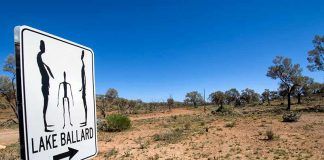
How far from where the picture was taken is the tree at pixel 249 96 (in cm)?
7644

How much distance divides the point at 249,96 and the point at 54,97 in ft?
258

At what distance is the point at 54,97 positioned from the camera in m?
1.63

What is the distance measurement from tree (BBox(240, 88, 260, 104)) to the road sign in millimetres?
76932

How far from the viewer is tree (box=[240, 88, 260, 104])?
251ft

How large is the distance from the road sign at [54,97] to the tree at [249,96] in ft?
252

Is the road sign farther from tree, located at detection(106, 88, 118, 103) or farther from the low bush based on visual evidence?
tree, located at detection(106, 88, 118, 103)

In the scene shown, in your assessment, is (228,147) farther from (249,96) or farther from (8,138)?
(249,96)

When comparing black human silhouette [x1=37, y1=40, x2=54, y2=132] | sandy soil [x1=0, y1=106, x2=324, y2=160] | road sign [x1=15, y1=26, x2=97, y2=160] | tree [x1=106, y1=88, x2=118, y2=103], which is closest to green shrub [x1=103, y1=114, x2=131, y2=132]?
sandy soil [x1=0, y1=106, x2=324, y2=160]

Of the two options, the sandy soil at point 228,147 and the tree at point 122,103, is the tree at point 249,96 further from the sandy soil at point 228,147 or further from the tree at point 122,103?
the sandy soil at point 228,147

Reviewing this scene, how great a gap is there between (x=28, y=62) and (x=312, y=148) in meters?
15.7

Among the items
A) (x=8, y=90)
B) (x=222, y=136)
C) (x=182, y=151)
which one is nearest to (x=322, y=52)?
(x=222, y=136)

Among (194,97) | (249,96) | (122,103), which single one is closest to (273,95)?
(249,96)

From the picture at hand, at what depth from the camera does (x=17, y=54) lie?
142 cm

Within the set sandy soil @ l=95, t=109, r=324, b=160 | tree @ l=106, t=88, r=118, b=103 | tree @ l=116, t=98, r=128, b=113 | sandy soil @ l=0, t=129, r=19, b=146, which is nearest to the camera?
sandy soil @ l=95, t=109, r=324, b=160
